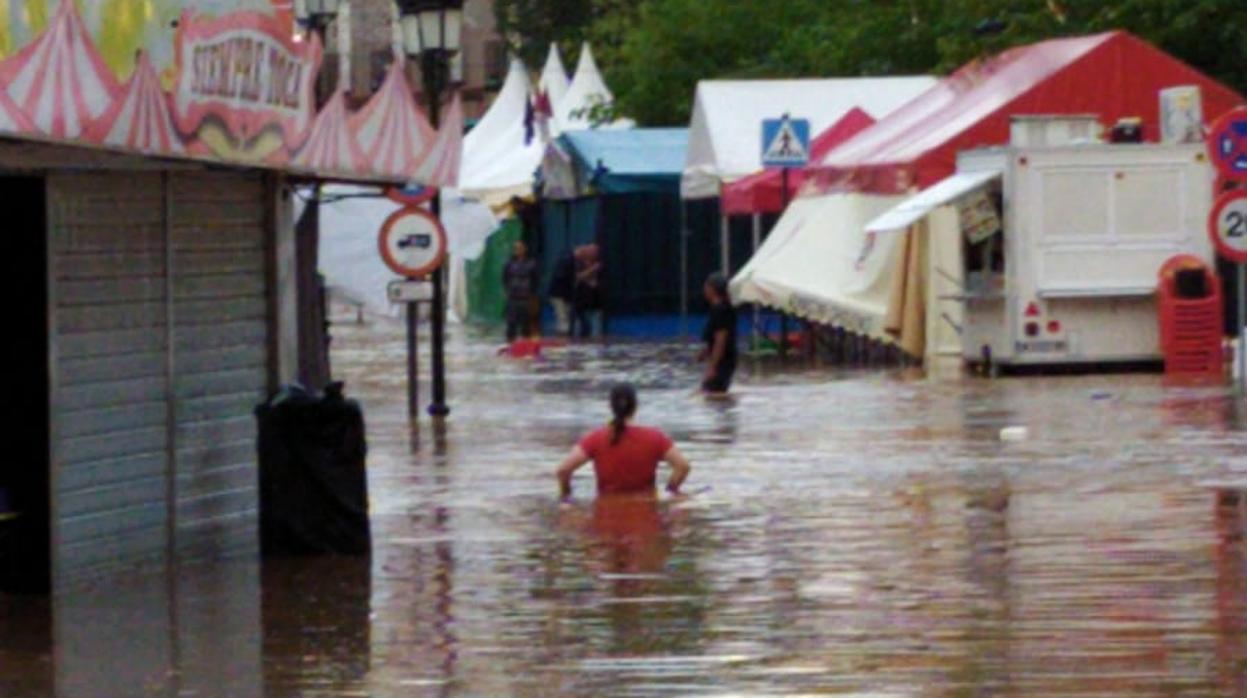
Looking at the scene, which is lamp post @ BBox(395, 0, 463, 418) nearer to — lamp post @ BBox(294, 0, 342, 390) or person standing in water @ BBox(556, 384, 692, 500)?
lamp post @ BBox(294, 0, 342, 390)

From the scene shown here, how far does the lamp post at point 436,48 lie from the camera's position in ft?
92.7

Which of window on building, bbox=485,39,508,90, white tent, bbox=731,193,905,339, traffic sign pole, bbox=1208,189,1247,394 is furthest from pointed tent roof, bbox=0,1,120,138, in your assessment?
window on building, bbox=485,39,508,90

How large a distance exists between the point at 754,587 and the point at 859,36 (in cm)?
3791

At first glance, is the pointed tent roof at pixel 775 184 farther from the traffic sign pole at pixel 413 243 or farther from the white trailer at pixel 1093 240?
the traffic sign pole at pixel 413 243

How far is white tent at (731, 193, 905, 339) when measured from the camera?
3581 centimetres

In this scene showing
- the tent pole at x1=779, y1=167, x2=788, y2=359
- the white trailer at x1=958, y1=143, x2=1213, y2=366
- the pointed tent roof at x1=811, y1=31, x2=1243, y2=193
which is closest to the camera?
the white trailer at x1=958, y1=143, x2=1213, y2=366

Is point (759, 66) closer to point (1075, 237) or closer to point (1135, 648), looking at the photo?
point (1075, 237)

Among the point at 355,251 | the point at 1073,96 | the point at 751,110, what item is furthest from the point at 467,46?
the point at 355,251

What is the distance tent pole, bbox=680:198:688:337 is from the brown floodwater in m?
21.8

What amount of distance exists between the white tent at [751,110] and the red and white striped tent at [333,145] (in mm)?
26485

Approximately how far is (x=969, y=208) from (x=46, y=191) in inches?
728

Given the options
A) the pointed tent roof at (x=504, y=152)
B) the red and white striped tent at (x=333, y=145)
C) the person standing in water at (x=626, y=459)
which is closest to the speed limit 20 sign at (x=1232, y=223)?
the person standing in water at (x=626, y=459)

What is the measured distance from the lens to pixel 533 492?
66.7ft

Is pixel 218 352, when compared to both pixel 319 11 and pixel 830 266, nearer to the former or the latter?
pixel 319 11
